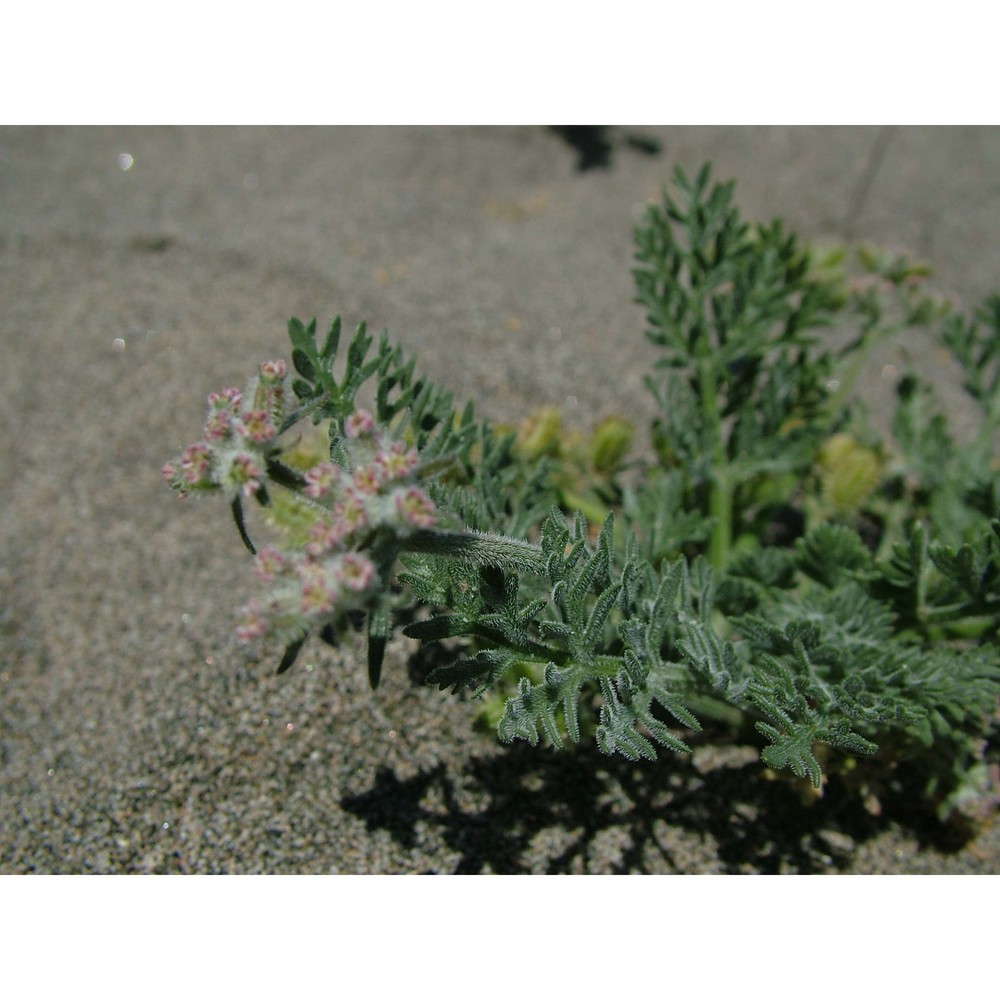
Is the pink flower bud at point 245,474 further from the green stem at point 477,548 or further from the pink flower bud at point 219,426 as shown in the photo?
the green stem at point 477,548

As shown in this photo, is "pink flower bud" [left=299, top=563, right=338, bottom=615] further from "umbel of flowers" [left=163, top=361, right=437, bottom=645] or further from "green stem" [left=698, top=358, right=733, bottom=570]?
"green stem" [left=698, top=358, right=733, bottom=570]

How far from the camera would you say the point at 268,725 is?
8.39ft

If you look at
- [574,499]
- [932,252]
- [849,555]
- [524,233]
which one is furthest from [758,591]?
[932,252]

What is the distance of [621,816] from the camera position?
2.45 metres

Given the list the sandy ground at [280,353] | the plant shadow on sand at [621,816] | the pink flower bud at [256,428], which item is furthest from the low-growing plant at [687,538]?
the sandy ground at [280,353]

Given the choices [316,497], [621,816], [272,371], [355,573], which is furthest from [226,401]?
[621,816]

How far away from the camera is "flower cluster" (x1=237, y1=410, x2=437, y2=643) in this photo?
61.6 inches

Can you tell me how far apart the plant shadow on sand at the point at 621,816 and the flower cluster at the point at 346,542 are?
982mm

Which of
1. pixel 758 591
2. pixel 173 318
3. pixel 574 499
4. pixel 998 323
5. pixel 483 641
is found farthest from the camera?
pixel 173 318

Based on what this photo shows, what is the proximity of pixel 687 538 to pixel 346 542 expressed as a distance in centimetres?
112

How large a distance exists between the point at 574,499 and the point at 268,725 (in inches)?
41.0

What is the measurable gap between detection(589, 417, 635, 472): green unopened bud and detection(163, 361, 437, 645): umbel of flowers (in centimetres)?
138

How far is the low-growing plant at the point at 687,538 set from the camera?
175cm

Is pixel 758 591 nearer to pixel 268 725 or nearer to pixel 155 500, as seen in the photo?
pixel 268 725
